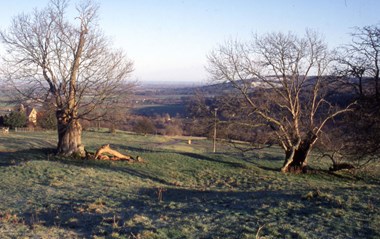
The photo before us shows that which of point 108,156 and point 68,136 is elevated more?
point 68,136

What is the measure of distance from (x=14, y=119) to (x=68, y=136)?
34.5 metres

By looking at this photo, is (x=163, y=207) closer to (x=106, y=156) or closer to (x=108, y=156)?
(x=106, y=156)

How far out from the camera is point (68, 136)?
19.0 meters

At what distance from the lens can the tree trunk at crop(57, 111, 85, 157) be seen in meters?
18.8

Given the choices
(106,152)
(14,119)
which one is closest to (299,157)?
→ (106,152)

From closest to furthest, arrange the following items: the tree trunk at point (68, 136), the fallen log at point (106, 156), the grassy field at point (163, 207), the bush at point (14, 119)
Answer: the grassy field at point (163, 207), the fallen log at point (106, 156), the tree trunk at point (68, 136), the bush at point (14, 119)

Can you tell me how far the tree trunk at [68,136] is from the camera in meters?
18.8

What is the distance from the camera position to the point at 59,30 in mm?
18094

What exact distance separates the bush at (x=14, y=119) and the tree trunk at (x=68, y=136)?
111 ft

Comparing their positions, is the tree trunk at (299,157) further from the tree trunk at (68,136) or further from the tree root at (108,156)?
the tree trunk at (68,136)

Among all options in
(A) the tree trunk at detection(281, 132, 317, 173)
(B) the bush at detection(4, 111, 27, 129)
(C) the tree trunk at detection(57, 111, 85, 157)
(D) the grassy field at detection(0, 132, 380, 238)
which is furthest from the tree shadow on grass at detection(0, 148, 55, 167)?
(B) the bush at detection(4, 111, 27, 129)

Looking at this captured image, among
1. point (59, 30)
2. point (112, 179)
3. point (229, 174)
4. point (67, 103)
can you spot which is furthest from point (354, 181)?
point (59, 30)

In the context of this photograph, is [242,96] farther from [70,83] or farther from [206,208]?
[206,208]

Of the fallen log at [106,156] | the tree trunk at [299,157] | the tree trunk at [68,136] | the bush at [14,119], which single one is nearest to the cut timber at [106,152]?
the fallen log at [106,156]
